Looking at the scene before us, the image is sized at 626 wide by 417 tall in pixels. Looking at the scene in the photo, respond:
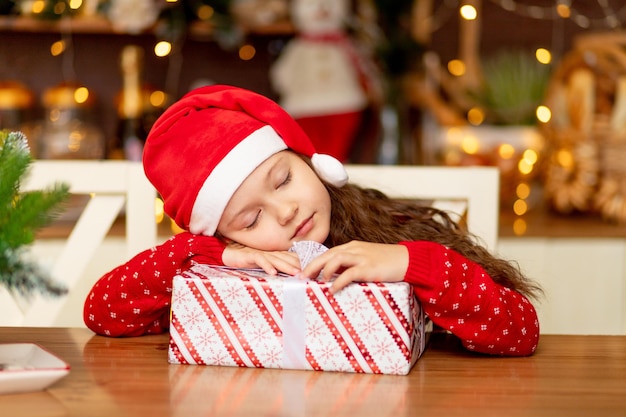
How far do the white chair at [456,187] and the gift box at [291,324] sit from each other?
0.48 metres

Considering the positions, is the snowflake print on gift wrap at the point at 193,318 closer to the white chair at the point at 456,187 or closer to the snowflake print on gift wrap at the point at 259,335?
the snowflake print on gift wrap at the point at 259,335

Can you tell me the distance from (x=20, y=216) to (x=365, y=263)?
0.34 m

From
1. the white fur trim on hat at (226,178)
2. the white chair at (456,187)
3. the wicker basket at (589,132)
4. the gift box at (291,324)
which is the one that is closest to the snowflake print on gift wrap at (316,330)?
the gift box at (291,324)

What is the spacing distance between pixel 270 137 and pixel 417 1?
4.58 ft

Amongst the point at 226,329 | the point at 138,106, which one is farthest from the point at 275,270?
the point at 138,106

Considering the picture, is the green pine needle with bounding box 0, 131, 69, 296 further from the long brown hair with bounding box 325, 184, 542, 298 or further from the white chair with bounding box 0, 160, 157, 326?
the white chair with bounding box 0, 160, 157, 326

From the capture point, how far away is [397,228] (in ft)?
3.99

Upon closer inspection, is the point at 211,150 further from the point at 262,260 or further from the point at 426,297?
the point at 426,297

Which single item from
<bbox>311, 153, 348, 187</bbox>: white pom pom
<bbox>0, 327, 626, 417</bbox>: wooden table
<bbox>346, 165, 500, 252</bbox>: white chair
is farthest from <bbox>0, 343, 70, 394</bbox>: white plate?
<bbox>346, 165, 500, 252</bbox>: white chair

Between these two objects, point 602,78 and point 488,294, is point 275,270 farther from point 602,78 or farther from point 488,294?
point 602,78

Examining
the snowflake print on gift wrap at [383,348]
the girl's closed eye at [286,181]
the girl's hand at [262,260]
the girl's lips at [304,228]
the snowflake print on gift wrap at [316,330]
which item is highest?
the girl's closed eye at [286,181]

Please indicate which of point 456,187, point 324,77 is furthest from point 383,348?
point 324,77

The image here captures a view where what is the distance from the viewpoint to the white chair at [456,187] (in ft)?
4.66

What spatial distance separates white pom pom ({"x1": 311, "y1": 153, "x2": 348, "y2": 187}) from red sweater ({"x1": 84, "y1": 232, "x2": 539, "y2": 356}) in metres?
0.15
